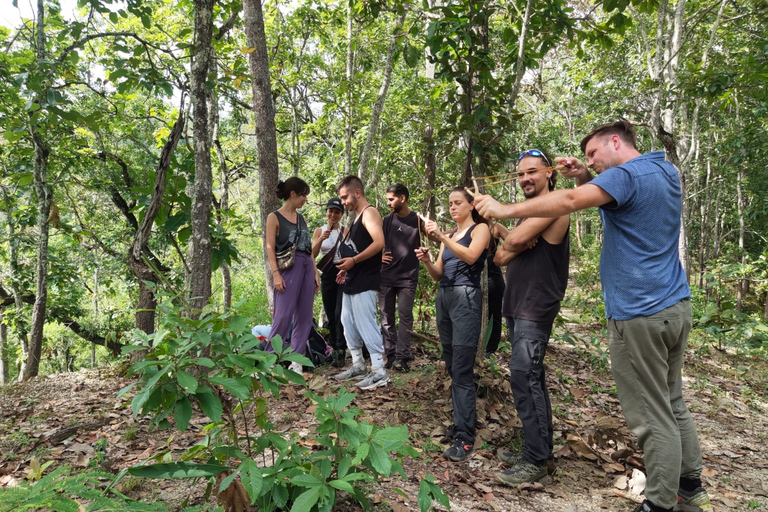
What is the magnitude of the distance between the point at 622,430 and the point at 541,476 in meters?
1.40

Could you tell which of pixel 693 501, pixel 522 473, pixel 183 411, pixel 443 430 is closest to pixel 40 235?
pixel 183 411

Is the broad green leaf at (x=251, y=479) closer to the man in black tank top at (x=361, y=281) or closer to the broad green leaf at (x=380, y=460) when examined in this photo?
the broad green leaf at (x=380, y=460)

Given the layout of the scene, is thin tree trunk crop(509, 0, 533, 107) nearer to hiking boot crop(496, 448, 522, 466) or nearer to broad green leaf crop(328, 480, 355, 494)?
hiking boot crop(496, 448, 522, 466)

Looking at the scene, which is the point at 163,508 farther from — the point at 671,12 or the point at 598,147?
the point at 671,12

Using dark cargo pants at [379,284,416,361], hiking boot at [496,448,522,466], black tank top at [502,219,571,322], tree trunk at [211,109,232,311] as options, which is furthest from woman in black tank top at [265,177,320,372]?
black tank top at [502,219,571,322]

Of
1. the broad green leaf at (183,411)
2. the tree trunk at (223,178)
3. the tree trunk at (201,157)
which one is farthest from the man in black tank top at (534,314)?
the tree trunk at (223,178)

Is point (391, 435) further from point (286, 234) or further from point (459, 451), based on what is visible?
point (286, 234)

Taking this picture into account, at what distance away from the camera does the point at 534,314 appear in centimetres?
301

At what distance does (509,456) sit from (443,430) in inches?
25.0

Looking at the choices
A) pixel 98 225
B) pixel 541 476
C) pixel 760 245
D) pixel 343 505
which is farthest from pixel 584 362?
pixel 760 245

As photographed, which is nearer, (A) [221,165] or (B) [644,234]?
(B) [644,234]

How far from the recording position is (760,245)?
18.1 m

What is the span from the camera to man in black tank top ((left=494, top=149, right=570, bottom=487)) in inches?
117

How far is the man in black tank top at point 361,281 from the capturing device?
450cm
